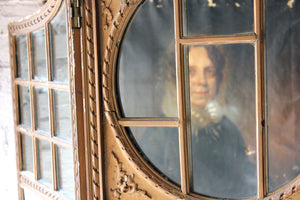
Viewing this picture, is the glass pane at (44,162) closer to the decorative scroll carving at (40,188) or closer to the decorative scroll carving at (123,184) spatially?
the decorative scroll carving at (40,188)

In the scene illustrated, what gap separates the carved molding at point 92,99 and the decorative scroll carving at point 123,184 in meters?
0.07

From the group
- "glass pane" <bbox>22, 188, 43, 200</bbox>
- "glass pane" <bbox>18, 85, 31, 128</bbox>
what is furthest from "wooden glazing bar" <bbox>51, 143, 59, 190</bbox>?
"glass pane" <bbox>18, 85, 31, 128</bbox>

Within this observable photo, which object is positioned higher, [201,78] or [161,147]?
[201,78]

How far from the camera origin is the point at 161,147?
1.07m

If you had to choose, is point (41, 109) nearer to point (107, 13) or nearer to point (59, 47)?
point (59, 47)

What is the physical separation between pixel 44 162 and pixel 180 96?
28.7 inches

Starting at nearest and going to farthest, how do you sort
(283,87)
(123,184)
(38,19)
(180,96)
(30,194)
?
(283,87) < (180,96) < (123,184) < (38,19) < (30,194)

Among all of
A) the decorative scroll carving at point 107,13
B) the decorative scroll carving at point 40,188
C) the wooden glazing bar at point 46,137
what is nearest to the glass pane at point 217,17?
the decorative scroll carving at point 107,13

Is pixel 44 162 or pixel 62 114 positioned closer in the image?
pixel 62 114

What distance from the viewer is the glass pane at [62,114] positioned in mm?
1273

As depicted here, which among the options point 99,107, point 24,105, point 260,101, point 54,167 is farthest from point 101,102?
point 24,105

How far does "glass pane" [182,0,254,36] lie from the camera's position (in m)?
0.93

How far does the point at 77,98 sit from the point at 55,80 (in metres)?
0.21

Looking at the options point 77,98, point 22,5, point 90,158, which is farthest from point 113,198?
point 22,5
